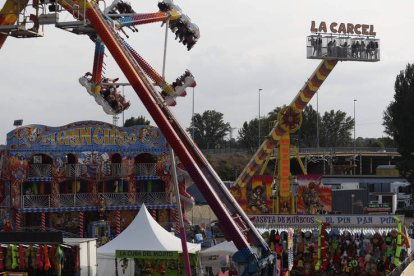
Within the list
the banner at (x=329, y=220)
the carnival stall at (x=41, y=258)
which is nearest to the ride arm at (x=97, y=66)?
the carnival stall at (x=41, y=258)

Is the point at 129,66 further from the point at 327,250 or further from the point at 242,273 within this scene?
the point at 327,250

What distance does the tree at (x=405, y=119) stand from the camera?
73.9 meters

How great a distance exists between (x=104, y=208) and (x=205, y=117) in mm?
83100

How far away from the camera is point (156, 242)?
2914 centimetres

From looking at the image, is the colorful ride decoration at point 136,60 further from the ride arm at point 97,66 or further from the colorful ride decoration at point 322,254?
the colorful ride decoration at point 322,254

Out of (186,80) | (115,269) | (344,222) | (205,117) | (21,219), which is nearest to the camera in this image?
(186,80)

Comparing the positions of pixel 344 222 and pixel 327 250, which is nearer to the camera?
pixel 327 250

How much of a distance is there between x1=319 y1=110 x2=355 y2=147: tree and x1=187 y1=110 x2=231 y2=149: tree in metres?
15.0

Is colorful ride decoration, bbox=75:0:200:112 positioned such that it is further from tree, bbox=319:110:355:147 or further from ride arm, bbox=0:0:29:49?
tree, bbox=319:110:355:147

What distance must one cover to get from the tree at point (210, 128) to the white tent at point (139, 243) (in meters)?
98.2

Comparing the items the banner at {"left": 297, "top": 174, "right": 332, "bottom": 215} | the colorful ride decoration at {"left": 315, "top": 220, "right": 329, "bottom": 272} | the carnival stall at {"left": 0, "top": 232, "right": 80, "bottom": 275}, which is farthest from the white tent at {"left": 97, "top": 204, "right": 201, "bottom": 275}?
the banner at {"left": 297, "top": 174, "right": 332, "bottom": 215}

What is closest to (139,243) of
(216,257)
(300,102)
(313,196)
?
(216,257)

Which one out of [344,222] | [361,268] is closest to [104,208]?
[344,222]

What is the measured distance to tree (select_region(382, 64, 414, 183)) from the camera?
73.9 metres
